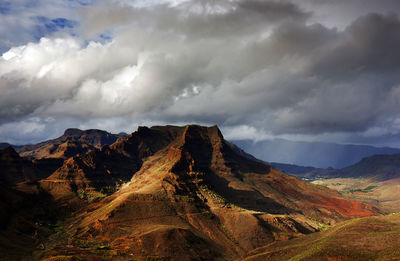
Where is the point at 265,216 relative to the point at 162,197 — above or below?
below

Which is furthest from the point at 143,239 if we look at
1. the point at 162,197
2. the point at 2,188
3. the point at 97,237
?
the point at 2,188

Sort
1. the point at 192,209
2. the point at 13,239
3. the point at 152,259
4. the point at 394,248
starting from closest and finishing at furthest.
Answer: the point at 394,248 → the point at 152,259 → the point at 13,239 → the point at 192,209

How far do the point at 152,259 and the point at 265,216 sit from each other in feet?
293

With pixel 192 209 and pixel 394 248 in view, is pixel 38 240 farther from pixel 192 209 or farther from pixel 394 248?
pixel 394 248

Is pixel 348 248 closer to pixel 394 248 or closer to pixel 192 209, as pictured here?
pixel 394 248

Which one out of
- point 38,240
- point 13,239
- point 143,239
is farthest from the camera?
point 38,240

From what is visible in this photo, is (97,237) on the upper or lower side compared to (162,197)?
lower

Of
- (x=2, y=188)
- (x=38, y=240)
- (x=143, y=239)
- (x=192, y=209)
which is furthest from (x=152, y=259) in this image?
(x=2, y=188)

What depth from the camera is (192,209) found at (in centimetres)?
18888

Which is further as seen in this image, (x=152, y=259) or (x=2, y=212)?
(x=2, y=212)

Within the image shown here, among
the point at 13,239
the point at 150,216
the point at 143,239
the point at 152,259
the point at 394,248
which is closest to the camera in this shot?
the point at 394,248

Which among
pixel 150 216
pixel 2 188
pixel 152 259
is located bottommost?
pixel 152 259

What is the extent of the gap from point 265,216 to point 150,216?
76.4 metres

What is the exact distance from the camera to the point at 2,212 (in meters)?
170
